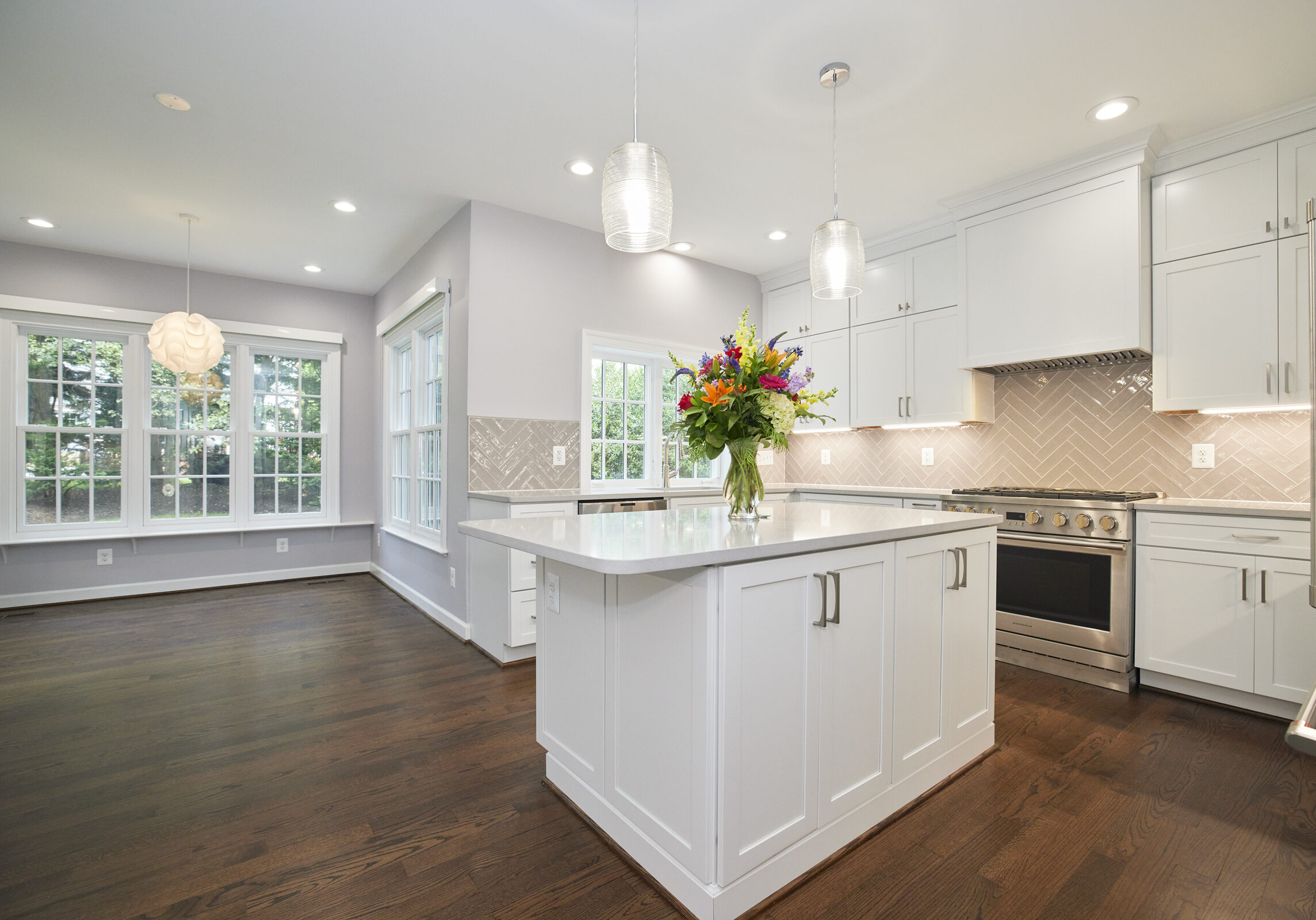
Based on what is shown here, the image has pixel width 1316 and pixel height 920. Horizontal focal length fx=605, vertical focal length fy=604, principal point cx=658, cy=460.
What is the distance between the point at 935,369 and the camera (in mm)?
3955

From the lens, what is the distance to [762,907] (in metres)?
1.49

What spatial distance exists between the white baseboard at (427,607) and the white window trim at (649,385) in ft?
3.80

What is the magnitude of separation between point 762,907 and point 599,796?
21.1 inches

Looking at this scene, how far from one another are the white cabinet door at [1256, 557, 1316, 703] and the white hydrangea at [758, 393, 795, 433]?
224 centimetres

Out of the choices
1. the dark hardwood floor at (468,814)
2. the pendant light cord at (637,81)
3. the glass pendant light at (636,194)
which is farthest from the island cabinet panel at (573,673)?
the pendant light cord at (637,81)

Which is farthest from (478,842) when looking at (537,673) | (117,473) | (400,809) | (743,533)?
(117,473)

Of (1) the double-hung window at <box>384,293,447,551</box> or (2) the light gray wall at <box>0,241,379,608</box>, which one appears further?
(2) the light gray wall at <box>0,241,379,608</box>

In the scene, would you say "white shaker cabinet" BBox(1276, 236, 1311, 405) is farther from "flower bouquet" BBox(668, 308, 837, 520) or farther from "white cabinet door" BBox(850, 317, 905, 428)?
"flower bouquet" BBox(668, 308, 837, 520)

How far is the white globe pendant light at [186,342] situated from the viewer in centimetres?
412

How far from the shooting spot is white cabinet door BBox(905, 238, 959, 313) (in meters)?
3.87

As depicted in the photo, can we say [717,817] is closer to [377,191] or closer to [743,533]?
[743,533]

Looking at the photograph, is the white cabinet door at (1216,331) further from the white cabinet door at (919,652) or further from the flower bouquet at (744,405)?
the flower bouquet at (744,405)

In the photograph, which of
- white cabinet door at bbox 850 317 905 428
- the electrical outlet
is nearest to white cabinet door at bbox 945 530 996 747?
the electrical outlet

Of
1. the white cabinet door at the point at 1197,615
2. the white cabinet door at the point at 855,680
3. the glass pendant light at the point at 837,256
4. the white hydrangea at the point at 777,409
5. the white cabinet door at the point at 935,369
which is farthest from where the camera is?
the white cabinet door at the point at 935,369
